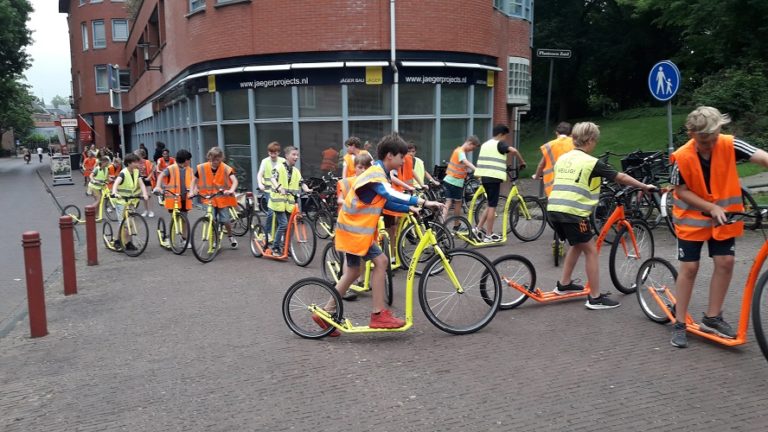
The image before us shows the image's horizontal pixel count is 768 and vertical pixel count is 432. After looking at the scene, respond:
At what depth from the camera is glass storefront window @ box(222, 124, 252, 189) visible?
15.8 metres

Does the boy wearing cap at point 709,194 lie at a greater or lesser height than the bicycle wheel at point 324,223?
greater

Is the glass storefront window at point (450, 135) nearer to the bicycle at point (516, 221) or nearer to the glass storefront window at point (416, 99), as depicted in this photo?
the glass storefront window at point (416, 99)

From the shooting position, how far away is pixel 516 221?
393 inches

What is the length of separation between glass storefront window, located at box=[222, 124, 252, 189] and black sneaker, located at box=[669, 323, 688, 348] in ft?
40.6

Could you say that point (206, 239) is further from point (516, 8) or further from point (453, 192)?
point (516, 8)

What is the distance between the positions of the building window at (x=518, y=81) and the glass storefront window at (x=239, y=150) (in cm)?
774

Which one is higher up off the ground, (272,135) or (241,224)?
(272,135)

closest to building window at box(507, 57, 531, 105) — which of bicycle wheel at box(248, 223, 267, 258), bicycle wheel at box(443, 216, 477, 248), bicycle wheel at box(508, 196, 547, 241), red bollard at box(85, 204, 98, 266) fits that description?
bicycle wheel at box(508, 196, 547, 241)

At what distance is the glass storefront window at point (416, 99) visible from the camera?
50.1 ft

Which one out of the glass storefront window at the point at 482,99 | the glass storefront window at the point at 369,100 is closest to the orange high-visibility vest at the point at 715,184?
the glass storefront window at the point at 369,100

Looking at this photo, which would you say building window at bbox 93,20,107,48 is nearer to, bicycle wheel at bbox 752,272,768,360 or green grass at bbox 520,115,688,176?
green grass at bbox 520,115,688,176

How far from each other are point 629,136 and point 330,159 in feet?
54.3

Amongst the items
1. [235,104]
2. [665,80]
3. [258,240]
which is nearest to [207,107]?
[235,104]

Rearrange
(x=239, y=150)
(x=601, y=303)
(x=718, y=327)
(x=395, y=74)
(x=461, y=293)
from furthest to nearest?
(x=239, y=150), (x=395, y=74), (x=601, y=303), (x=461, y=293), (x=718, y=327)
